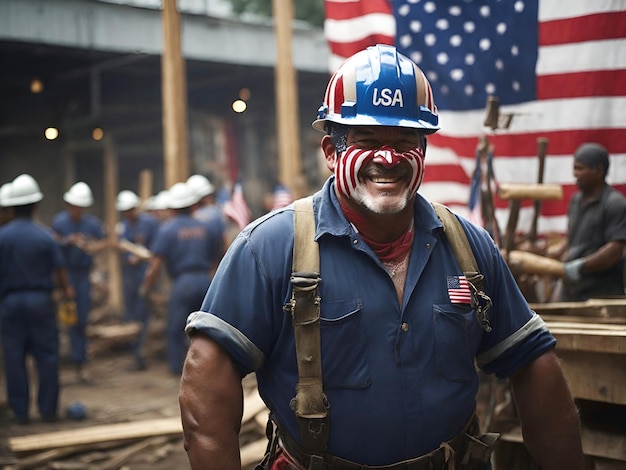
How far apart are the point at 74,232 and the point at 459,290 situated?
9.94 m

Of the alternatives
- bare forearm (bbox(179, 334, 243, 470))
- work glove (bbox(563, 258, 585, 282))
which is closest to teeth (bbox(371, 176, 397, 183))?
bare forearm (bbox(179, 334, 243, 470))

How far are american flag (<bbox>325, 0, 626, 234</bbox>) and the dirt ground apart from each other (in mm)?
2938

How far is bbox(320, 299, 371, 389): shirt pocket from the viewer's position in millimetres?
2562

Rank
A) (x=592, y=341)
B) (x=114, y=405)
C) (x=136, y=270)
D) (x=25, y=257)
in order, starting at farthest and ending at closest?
(x=136, y=270), (x=114, y=405), (x=25, y=257), (x=592, y=341)

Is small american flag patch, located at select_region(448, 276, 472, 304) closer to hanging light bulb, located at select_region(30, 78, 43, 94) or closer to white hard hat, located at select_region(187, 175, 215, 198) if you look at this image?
white hard hat, located at select_region(187, 175, 215, 198)

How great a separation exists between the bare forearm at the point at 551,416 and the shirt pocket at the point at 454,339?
277 millimetres

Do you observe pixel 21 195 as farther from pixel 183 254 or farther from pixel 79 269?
pixel 79 269

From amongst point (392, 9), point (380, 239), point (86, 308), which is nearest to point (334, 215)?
point (380, 239)

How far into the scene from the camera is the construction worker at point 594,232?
5.81 meters

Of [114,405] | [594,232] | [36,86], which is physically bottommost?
[114,405]

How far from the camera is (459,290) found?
2701 millimetres

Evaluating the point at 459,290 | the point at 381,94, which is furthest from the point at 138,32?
the point at 459,290

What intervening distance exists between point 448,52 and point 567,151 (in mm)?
1271

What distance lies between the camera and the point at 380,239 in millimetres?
2766
